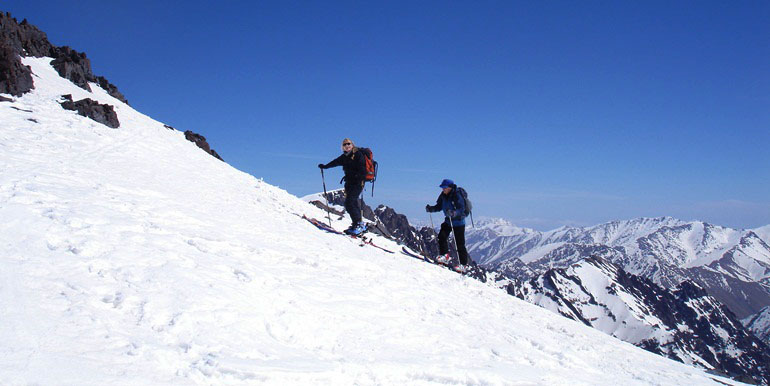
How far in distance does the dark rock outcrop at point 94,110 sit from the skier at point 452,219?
19.5m

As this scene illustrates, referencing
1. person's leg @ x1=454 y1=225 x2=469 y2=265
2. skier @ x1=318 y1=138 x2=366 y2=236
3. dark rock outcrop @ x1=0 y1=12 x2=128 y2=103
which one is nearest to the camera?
skier @ x1=318 y1=138 x2=366 y2=236

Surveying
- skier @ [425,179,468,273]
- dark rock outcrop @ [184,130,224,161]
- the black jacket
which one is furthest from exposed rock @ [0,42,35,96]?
skier @ [425,179,468,273]

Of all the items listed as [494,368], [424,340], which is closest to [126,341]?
[424,340]

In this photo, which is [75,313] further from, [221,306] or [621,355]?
[621,355]

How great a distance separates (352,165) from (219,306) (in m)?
9.85

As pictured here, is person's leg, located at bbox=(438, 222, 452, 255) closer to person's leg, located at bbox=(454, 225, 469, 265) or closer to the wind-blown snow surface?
person's leg, located at bbox=(454, 225, 469, 265)

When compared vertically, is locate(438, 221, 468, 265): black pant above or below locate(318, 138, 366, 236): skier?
below

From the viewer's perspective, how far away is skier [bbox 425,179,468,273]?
1495 cm

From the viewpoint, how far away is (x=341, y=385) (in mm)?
4586

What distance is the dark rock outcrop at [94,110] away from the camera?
74.3ft

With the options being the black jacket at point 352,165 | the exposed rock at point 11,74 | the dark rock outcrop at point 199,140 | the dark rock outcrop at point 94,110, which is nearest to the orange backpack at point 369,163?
the black jacket at point 352,165

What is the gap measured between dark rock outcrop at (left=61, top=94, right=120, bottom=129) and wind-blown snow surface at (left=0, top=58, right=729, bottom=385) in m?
9.82

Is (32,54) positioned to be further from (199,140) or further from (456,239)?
(456,239)

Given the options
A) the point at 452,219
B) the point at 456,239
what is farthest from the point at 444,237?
the point at 452,219
